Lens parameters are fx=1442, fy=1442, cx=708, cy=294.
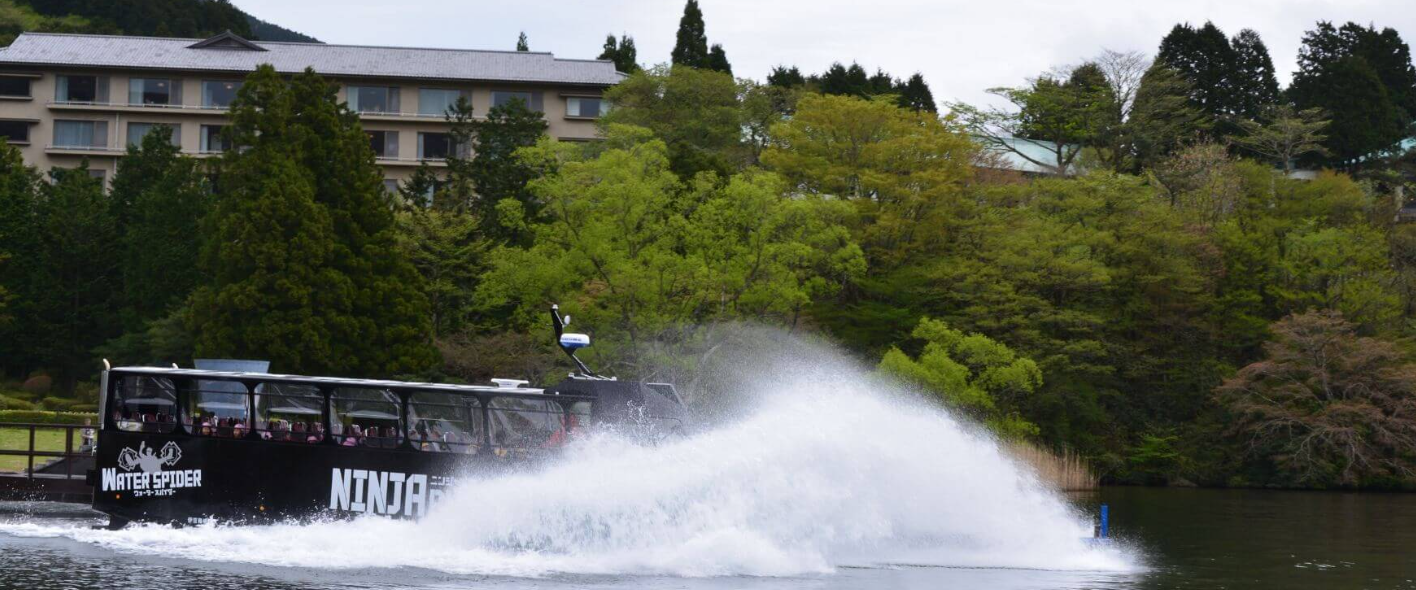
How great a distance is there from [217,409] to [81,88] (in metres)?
70.9

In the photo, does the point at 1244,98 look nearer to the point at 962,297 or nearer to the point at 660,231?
the point at 962,297

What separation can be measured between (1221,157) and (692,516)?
5448 centimetres

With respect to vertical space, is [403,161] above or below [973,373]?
above

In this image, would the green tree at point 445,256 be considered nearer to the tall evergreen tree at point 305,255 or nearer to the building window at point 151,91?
the tall evergreen tree at point 305,255

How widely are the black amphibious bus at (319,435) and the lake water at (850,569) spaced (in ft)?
2.32

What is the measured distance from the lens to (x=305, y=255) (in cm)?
5231

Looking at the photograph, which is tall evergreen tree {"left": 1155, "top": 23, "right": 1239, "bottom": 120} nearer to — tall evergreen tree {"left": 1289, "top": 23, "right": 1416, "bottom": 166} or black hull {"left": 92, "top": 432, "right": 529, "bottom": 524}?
tall evergreen tree {"left": 1289, "top": 23, "right": 1416, "bottom": 166}

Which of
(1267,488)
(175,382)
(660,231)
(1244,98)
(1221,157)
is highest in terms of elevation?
(1244,98)

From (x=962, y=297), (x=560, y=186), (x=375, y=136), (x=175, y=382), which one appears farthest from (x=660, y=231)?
(x=375, y=136)

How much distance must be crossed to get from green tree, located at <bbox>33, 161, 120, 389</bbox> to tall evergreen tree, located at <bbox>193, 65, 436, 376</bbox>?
45.4 ft

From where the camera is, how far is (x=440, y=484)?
24453 millimetres

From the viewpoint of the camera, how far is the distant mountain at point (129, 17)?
125000mm

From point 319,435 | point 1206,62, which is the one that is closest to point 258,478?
point 319,435

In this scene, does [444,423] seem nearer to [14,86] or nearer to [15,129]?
[15,129]
